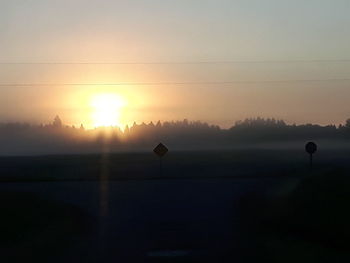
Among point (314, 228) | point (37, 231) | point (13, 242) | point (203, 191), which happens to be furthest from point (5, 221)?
point (203, 191)

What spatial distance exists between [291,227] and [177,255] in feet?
19.3

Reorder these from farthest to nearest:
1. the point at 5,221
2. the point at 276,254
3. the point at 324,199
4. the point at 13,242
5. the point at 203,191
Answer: the point at 203,191 → the point at 324,199 → the point at 5,221 → the point at 13,242 → the point at 276,254

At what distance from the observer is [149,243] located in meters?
20.1

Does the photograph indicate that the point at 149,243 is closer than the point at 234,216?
Yes

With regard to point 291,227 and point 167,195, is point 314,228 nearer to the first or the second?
point 291,227

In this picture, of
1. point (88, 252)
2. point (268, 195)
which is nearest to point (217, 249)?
point (88, 252)

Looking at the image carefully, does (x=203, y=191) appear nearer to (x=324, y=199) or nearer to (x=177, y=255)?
(x=324, y=199)

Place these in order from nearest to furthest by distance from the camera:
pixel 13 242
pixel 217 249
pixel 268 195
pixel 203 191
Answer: pixel 217 249, pixel 13 242, pixel 268 195, pixel 203 191

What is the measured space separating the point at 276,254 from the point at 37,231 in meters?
7.22

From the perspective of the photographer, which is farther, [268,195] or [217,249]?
[268,195]

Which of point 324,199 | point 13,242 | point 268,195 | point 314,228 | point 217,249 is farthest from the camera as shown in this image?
point 268,195

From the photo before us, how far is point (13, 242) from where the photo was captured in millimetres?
20078

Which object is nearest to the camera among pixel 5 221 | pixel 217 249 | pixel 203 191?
pixel 217 249

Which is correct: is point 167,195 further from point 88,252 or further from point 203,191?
point 88,252
